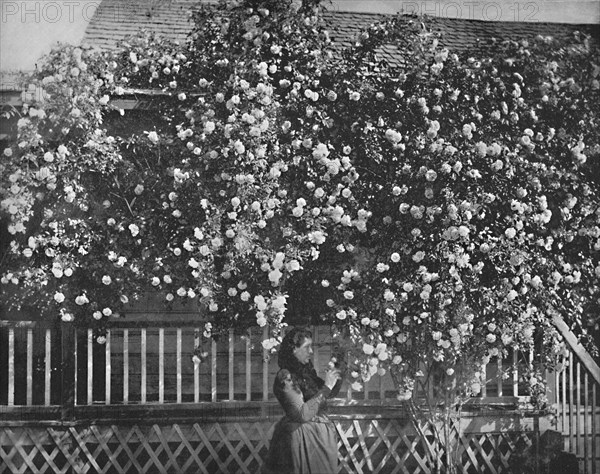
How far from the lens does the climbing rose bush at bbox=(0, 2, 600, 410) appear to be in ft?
18.5

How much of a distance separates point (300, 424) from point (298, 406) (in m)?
0.17

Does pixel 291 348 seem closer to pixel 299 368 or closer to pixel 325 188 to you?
pixel 299 368

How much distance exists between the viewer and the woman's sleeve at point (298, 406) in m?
5.16

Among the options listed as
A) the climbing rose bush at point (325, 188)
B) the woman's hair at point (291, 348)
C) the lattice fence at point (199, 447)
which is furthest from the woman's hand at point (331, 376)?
the lattice fence at point (199, 447)

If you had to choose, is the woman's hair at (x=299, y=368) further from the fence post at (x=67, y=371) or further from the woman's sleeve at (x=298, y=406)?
the fence post at (x=67, y=371)

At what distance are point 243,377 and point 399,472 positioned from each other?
7.37 ft

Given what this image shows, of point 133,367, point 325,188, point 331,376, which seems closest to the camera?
point 331,376

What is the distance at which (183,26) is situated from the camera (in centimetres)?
823

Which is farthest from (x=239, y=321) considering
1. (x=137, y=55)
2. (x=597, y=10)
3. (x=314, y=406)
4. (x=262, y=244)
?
(x=597, y=10)

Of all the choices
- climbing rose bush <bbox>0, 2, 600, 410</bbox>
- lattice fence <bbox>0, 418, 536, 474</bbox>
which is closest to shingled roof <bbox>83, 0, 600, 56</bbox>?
climbing rose bush <bbox>0, 2, 600, 410</bbox>

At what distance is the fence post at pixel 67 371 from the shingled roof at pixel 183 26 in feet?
10.7

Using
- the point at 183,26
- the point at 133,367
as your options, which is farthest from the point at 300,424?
the point at 183,26

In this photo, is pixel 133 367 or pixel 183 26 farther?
pixel 183 26

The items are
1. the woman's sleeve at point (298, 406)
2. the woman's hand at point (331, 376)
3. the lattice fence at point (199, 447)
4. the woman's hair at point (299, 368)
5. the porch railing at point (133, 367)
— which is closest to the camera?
the woman's sleeve at point (298, 406)
